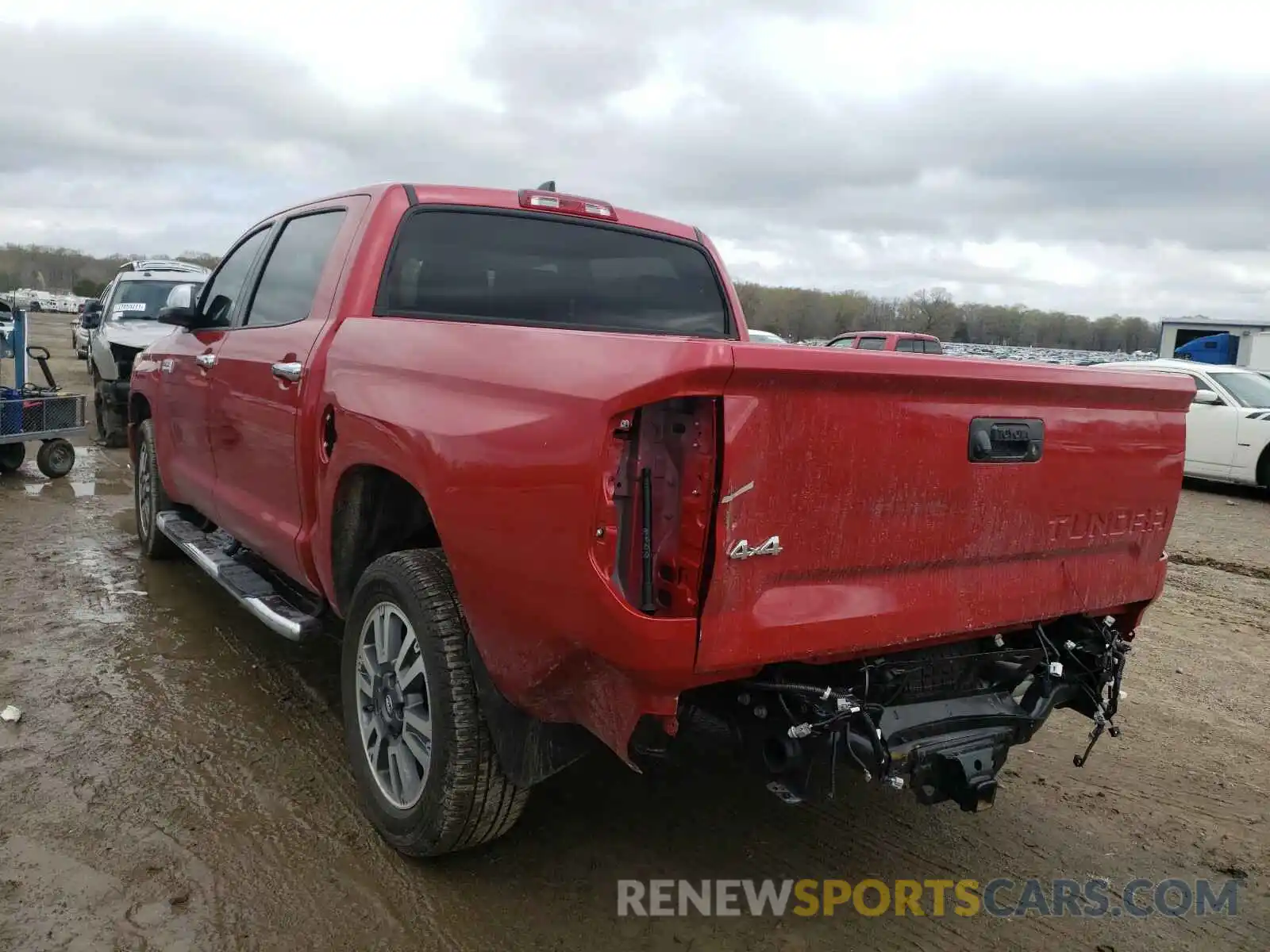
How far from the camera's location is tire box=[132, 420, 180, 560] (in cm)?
571

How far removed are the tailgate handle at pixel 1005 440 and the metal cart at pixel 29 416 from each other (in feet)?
29.5

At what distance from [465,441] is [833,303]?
75.1 ft

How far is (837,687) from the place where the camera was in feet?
8.07

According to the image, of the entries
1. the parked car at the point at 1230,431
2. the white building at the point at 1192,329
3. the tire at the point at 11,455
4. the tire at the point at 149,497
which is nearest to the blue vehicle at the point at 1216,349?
the white building at the point at 1192,329

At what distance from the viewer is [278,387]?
3613 mm

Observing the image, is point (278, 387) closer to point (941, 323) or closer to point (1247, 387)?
point (1247, 387)

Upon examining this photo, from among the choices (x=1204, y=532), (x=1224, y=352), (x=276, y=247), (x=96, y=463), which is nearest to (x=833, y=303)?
(x=1224, y=352)

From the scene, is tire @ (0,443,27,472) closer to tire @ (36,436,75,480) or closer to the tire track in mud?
tire @ (36,436,75,480)

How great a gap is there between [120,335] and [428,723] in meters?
10.6

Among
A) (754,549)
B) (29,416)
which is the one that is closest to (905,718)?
(754,549)

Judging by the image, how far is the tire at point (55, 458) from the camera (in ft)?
29.5

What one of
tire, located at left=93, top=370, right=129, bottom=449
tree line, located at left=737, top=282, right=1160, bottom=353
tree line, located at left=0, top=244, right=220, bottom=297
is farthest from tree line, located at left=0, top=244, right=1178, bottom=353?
tree line, located at left=0, top=244, right=220, bottom=297

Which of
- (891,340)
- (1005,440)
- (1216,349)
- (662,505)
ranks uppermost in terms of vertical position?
(1216,349)

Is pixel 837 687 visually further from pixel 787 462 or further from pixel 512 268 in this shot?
pixel 512 268
